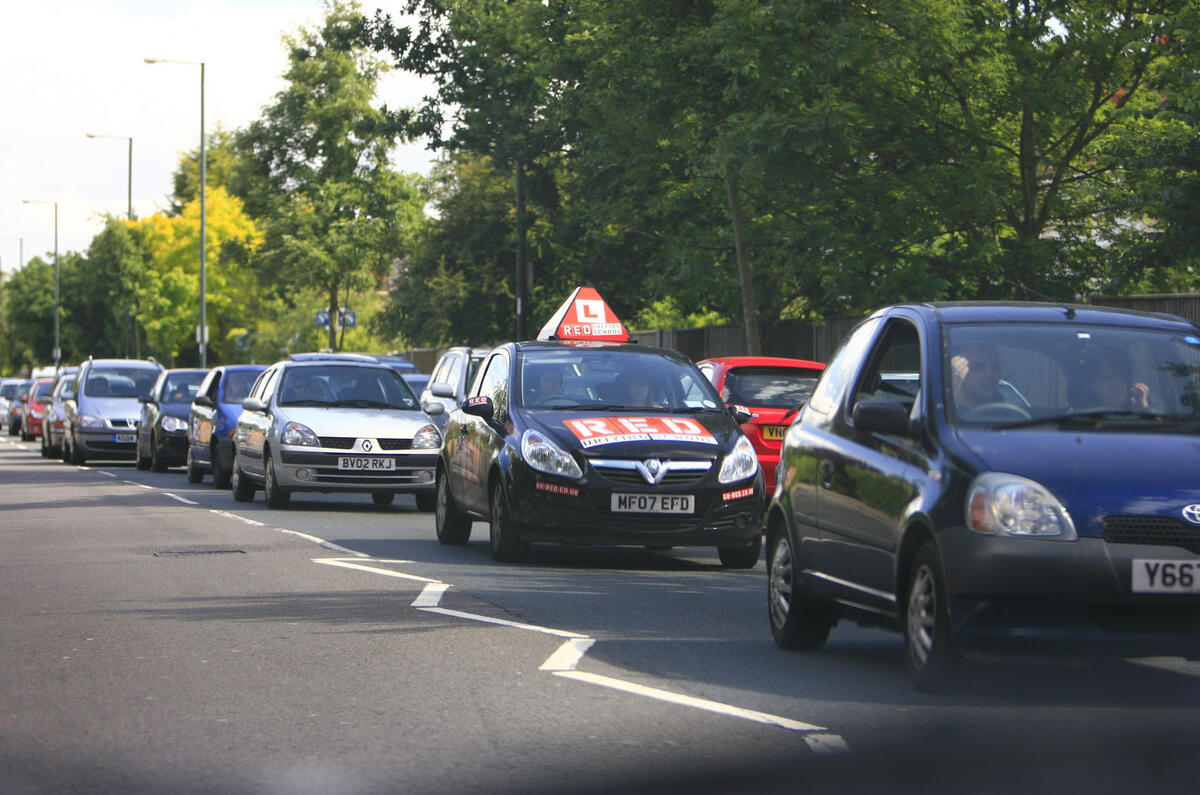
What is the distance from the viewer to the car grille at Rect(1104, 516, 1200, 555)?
22.0 ft

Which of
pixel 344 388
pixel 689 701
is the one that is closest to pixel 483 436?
pixel 689 701

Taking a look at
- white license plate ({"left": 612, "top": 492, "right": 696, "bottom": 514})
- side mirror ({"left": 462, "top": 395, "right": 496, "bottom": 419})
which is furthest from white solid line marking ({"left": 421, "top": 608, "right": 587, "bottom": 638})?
side mirror ({"left": 462, "top": 395, "right": 496, "bottom": 419})

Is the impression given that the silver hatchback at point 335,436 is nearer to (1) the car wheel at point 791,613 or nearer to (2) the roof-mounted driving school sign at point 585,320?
(2) the roof-mounted driving school sign at point 585,320

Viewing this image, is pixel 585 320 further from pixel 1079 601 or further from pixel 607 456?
pixel 1079 601

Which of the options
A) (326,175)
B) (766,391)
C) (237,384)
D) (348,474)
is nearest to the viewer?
(766,391)

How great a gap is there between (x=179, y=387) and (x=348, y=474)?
37.7 ft

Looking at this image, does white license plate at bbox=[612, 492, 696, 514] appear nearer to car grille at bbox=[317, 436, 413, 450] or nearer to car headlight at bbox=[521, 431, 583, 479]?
car headlight at bbox=[521, 431, 583, 479]

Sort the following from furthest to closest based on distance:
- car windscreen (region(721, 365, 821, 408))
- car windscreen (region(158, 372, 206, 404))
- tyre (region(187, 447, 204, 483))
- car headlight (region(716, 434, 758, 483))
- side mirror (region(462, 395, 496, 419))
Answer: car windscreen (region(158, 372, 206, 404)) → tyre (region(187, 447, 204, 483)) → car windscreen (region(721, 365, 821, 408)) → side mirror (region(462, 395, 496, 419)) → car headlight (region(716, 434, 758, 483))

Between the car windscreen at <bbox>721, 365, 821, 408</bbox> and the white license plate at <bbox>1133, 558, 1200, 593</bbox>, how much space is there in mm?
10315

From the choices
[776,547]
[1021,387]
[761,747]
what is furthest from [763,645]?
[761,747]

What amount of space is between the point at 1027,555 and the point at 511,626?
358 cm

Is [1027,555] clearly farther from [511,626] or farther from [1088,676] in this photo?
[511,626]

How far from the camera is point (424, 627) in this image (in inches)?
374

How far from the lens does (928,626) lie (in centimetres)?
717
